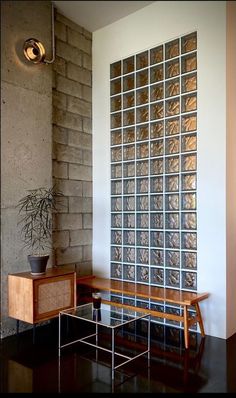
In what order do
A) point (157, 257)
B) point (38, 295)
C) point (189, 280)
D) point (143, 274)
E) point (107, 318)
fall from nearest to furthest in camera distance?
point (107, 318)
point (38, 295)
point (189, 280)
point (157, 257)
point (143, 274)

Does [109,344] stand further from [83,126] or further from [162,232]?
[83,126]

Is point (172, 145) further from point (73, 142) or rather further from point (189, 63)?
point (73, 142)

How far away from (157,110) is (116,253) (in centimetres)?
161

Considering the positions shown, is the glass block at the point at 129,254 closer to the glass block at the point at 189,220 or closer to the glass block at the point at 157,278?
the glass block at the point at 157,278

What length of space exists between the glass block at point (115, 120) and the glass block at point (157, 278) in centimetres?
165

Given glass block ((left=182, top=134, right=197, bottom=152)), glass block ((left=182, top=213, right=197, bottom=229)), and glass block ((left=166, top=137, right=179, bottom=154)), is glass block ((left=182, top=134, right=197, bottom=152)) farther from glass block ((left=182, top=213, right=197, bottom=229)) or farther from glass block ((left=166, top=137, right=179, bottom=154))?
glass block ((left=182, top=213, right=197, bottom=229))

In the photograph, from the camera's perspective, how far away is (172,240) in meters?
3.41

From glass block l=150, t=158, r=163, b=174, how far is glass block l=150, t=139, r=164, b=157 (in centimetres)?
7

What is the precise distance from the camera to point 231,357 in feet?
8.77

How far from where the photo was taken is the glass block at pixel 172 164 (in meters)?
3.40

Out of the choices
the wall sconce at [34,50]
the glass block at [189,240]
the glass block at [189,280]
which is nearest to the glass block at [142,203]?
the glass block at [189,240]

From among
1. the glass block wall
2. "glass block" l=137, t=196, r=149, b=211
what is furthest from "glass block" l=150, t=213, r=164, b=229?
"glass block" l=137, t=196, r=149, b=211

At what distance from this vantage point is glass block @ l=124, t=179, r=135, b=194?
3731 mm

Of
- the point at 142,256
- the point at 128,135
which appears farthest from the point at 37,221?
the point at 128,135
